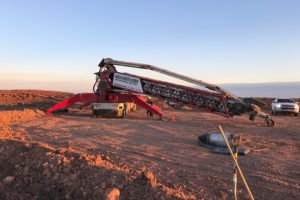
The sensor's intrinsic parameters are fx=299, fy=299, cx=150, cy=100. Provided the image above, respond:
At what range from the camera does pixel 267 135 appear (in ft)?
42.3

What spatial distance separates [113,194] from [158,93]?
11593 millimetres

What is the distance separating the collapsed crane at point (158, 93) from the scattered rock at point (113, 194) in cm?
1064

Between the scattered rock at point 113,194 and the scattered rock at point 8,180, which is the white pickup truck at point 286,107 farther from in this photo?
the scattered rock at point 8,180

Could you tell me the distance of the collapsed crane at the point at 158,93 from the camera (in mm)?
15633

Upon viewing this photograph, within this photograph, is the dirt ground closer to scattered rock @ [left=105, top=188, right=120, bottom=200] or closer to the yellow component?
scattered rock @ [left=105, top=188, right=120, bottom=200]

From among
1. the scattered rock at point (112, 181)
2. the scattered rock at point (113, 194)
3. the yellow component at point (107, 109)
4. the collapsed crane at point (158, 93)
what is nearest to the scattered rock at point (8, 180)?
the scattered rock at point (112, 181)

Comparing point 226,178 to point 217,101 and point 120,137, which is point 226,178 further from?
point 217,101

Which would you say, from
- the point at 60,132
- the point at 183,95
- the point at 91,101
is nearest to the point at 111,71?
the point at 91,101

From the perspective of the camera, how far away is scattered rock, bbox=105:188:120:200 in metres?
5.31

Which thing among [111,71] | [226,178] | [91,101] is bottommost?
[226,178]

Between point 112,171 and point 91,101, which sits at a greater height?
point 91,101

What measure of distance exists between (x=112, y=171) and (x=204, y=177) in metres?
2.09

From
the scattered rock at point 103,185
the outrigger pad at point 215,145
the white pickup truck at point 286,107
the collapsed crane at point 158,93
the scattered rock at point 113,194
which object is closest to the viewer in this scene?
the scattered rock at point 113,194

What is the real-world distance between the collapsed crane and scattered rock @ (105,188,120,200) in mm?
10641
